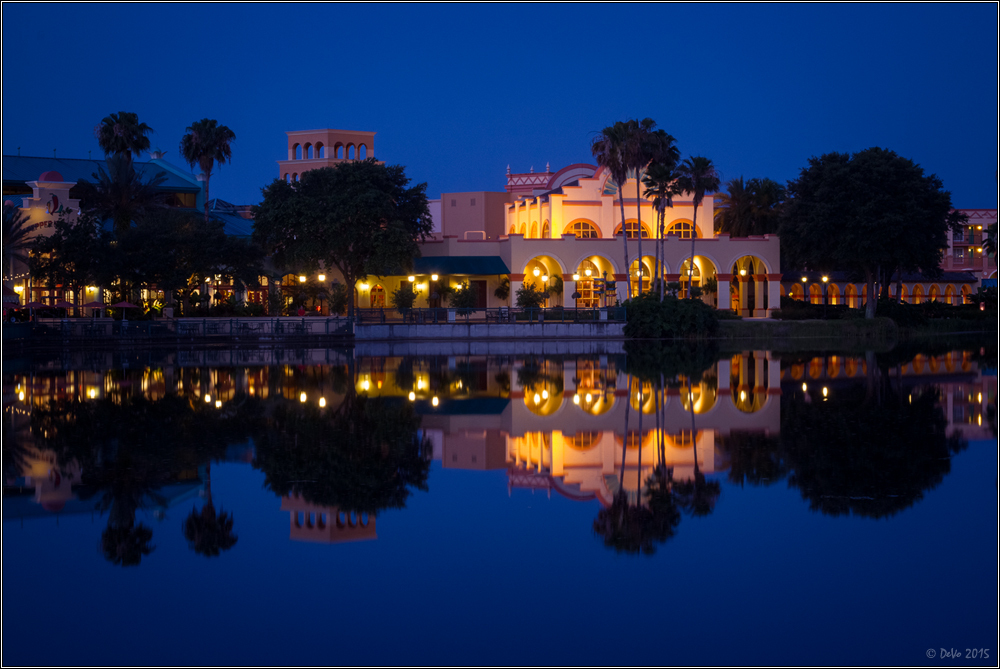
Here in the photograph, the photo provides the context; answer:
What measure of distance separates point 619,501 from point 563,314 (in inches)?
1460

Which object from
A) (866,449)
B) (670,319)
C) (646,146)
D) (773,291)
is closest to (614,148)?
(646,146)

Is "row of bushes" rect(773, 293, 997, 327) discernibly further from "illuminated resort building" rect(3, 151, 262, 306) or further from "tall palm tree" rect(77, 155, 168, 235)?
"tall palm tree" rect(77, 155, 168, 235)

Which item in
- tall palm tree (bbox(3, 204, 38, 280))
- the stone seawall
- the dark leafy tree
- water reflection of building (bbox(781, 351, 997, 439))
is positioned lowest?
the dark leafy tree

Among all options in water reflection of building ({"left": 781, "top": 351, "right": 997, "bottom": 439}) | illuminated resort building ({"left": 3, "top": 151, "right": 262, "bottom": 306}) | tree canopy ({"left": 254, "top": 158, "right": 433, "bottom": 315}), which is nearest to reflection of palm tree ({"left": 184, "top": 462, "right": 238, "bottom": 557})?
water reflection of building ({"left": 781, "top": 351, "right": 997, "bottom": 439})

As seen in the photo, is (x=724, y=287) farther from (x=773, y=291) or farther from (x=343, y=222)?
(x=343, y=222)

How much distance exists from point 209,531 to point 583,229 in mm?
48605

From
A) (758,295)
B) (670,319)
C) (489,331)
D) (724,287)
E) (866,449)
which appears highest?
(724,287)

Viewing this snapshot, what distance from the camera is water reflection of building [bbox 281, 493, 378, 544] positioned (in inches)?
406

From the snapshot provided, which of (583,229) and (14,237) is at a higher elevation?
(583,229)

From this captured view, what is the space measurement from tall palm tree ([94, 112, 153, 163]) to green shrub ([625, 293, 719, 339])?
25.2m

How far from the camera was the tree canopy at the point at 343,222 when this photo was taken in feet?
166

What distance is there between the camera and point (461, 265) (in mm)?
55781

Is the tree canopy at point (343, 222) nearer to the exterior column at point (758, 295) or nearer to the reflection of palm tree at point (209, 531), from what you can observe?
the exterior column at point (758, 295)

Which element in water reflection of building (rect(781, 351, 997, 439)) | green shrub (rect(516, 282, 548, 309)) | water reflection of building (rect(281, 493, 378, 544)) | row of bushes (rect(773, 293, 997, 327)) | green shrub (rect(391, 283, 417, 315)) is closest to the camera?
water reflection of building (rect(281, 493, 378, 544))
